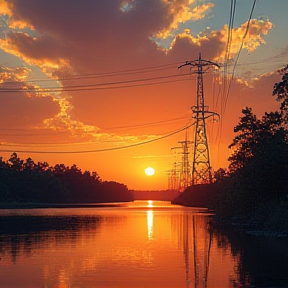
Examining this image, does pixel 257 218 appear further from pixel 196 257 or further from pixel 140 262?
pixel 140 262

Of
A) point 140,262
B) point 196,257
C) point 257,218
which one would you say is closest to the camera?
point 140,262

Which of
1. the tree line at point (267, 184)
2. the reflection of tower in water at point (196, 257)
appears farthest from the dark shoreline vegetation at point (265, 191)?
the reflection of tower in water at point (196, 257)

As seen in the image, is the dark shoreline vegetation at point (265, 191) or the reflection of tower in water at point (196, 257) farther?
the dark shoreline vegetation at point (265, 191)

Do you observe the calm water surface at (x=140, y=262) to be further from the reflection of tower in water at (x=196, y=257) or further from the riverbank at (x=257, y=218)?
the riverbank at (x=257, y=218)

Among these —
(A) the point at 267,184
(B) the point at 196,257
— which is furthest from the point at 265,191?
(B) the point at 196,257

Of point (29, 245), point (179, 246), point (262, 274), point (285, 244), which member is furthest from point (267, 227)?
point (262, 274)

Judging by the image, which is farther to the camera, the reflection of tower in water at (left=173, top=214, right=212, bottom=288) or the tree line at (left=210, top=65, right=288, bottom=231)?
the tree line at (left=210, top=65, right=288, bottom=231)

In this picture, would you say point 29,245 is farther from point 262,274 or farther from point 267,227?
point 267,227

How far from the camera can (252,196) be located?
172 ft

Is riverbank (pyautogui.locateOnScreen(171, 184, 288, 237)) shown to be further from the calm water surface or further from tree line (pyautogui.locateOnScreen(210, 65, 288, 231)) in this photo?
the calm water surface

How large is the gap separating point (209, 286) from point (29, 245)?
15.8 meters

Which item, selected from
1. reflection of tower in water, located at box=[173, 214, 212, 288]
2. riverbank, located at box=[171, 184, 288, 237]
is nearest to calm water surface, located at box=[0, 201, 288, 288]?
reflection of tower in water, located at box=[173, 214, 212, 288]

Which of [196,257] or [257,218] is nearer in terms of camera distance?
[196,257]

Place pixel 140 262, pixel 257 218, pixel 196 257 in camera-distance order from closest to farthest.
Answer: pixel 140 262
pixel 196 257
pixel 257 218
